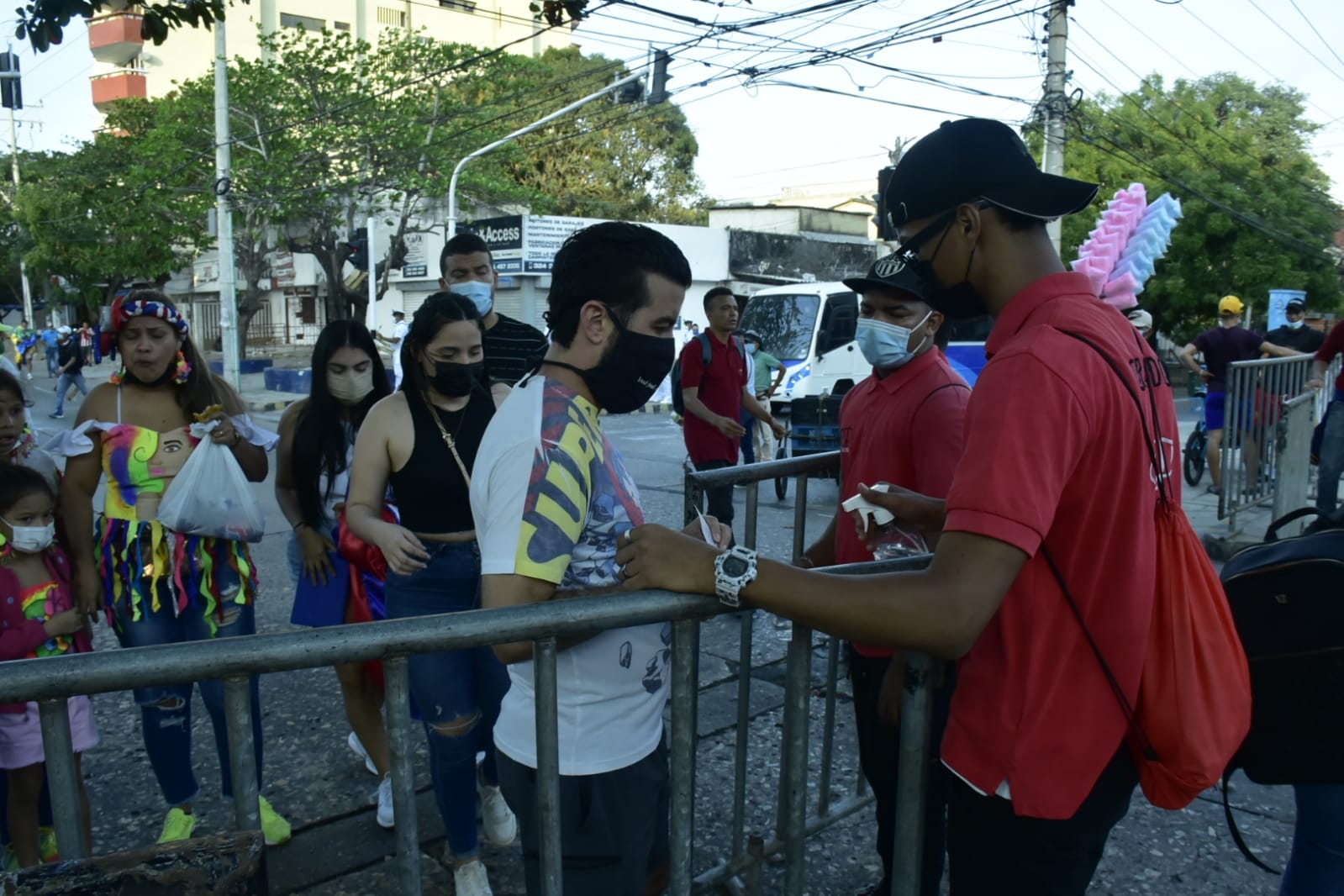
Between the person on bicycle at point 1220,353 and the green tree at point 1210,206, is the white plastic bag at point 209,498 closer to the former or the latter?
the person on bicycle at point 1220,353

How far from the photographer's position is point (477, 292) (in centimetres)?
469

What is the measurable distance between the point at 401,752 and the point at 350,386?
242 cm

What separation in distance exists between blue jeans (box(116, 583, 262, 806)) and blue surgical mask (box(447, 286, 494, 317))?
181 cm

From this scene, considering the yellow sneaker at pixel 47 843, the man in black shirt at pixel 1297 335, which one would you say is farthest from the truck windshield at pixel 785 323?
the yellow sneaker at pixel 47 843

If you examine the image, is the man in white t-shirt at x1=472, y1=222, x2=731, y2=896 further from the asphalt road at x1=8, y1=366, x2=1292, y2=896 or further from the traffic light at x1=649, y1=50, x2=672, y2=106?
the traffic light at x1=649, y1=50, x2=672, y2=106

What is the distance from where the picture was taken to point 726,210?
39.3 meters

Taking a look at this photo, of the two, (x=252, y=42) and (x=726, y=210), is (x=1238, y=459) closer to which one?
(x=726, y=210)

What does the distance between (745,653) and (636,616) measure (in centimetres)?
129

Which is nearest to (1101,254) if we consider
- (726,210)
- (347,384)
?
(347,384)

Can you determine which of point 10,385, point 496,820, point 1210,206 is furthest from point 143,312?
point 1210,206

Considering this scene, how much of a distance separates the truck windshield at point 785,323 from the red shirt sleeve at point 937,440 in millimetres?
10785

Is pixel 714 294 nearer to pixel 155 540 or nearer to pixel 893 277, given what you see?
pixel 155 540

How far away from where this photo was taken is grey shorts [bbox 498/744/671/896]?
192 cm

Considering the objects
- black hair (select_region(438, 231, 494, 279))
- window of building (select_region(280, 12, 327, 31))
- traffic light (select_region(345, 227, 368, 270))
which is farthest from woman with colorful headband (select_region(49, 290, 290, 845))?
window of building (select_region(280, 12, 327, 31))
